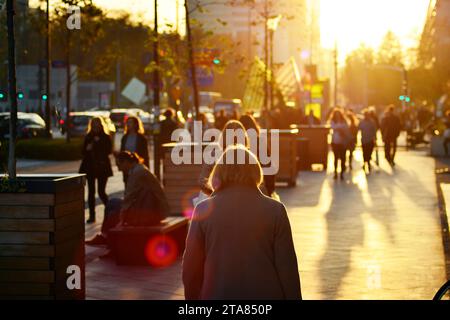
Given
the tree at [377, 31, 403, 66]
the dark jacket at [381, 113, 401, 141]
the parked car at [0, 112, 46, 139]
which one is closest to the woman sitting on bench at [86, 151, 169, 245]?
the dark jacket at [381, 113, 401, 141]

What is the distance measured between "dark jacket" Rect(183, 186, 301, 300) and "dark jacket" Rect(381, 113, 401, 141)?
28.3 m

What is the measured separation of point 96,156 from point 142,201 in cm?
497

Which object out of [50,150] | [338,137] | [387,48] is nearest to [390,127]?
[338,137]

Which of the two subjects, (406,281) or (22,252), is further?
(406,281)

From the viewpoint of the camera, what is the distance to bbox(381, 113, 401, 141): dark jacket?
3378 centimetres

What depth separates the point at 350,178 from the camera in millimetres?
28781

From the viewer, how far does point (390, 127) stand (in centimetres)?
3378

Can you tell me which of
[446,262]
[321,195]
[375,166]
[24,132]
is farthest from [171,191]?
[24,132]

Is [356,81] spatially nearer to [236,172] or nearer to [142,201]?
[142,201]

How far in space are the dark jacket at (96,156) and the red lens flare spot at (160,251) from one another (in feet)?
15.9

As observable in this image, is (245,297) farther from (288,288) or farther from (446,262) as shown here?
(446,262)

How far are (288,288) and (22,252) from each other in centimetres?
307

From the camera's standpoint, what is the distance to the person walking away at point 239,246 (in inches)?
225

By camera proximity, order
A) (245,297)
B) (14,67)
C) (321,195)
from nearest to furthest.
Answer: (245,297) < (14,67) < (321,195)
